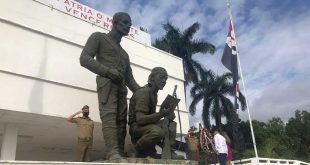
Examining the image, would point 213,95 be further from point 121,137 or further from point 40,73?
point 121,137

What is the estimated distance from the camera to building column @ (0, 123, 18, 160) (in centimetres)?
969

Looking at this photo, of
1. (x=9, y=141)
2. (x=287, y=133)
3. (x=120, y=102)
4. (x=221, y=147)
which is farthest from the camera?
(x=287, y=133)

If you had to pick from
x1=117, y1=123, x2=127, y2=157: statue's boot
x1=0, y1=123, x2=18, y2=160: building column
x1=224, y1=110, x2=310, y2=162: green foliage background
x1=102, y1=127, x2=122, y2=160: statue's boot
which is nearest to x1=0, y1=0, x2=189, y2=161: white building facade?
x1=0, y1=123, x2=18, y2=160: building column

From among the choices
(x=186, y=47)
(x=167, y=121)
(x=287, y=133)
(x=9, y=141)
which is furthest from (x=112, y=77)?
(x=287, y=133)

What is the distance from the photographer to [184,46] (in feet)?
97.0

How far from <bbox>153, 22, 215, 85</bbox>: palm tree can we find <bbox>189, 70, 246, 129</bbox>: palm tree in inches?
35.3

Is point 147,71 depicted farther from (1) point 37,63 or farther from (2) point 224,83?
(2) point 224,83

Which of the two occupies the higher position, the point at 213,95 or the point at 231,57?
the point at 213,95

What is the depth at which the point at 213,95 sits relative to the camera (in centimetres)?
2969

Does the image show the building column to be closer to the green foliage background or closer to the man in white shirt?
the man in white shirt

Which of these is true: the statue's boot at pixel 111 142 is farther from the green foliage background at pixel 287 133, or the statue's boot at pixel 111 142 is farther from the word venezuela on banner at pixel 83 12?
the green foliage background at pixel 287 133

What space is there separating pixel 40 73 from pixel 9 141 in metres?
2.21

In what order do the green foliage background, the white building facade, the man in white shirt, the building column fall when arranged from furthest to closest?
the green foliage background → the building column → the man in white shirt → the white building facade

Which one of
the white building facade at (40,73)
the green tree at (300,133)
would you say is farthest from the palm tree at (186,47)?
the white building facade at (40,73)
